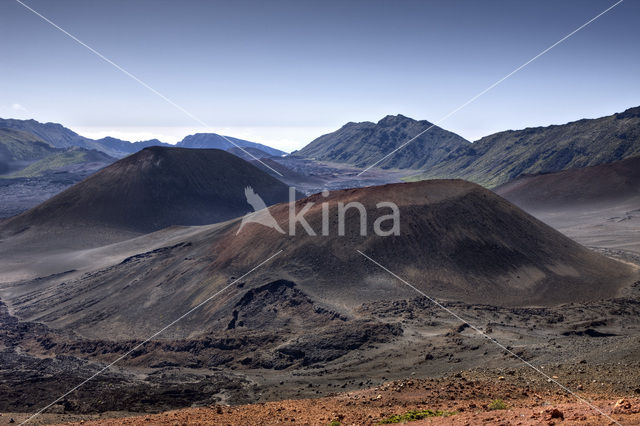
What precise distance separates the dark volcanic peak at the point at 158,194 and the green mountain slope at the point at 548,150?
263 feet

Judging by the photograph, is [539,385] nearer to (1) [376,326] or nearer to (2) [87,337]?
(1) [376,326]

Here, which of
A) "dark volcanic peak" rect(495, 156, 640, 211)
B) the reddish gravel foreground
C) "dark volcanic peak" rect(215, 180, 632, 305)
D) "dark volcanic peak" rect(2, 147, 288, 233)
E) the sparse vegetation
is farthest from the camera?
"dark volcanic peak" rect(495, 156, 640, 211)

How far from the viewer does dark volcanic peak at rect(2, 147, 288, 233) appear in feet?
251

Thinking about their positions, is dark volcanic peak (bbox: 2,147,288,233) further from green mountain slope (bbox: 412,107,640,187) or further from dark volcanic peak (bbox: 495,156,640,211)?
green mountain slope (bbox: 412,107,640,187)

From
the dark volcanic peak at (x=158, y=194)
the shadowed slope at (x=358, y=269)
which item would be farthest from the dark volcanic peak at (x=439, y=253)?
the dark volcanic peak at (x=158, y=194)

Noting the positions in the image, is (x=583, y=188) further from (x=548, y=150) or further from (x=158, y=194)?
(x=158, y=194)

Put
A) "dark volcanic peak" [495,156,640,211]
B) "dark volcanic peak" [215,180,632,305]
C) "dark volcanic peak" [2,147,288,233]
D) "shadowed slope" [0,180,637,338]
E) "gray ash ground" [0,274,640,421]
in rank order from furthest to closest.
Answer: "dark volcanic peak" [495,156,640,211], "dark volcanic peak" [2,147,288,233], "dark volcanic peak" [215,180,632,305], "shadowed slope" [0,180,637,338], "gray ash ground" [0,274,640,421]

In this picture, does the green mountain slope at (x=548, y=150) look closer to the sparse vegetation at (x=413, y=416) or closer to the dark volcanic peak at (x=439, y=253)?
the dark volcanic peak at (x=439, y=253)

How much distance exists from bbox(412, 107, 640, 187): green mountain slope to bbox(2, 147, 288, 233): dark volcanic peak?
8005 cm

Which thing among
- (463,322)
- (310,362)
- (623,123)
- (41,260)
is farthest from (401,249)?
(623,123)

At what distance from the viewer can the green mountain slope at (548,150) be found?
131625 mm

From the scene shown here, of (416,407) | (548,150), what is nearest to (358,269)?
(416,407)

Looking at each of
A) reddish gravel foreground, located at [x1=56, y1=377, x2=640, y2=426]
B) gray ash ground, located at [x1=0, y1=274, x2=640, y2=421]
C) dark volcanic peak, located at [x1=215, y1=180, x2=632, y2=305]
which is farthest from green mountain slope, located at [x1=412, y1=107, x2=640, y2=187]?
reddish gravel foreground, located at [x1=56, y1=377, x2=640, y2=426]

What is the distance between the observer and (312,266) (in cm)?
3550
